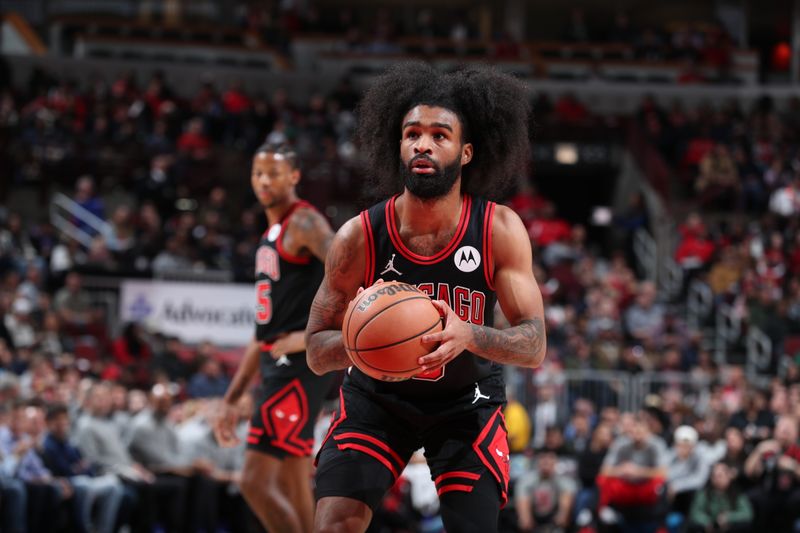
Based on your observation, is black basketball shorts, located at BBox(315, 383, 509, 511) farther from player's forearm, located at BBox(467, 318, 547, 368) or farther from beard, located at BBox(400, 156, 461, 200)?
beard, located at BBox(400, 156, 461, 200)

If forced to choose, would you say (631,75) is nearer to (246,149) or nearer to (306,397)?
(246,149)

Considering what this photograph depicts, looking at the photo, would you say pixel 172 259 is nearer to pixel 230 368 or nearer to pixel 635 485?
pixel 230 368

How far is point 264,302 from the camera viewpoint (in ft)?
23.0

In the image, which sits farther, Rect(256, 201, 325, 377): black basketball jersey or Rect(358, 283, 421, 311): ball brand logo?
Rect(256, 201, 325, 377): black basketball jersey

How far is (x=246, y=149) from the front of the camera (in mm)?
23188

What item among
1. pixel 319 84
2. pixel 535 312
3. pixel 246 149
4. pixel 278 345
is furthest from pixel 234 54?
pixel 535 312

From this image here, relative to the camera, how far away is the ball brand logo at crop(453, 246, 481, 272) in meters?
5.07

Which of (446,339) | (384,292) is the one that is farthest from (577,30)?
(446,339)

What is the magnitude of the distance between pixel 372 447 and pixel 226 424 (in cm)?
209

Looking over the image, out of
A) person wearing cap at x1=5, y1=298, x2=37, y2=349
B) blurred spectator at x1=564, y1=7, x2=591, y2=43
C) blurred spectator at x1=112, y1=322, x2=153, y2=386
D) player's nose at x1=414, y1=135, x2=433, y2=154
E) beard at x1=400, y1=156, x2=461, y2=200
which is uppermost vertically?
blurred spectator at x1=564, y1=7, x2=591, y2=43

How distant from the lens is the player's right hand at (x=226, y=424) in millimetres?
6887

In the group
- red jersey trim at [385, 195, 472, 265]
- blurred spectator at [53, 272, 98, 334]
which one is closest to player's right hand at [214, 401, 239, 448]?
red jersey trim at [385, 195, 472, 265]

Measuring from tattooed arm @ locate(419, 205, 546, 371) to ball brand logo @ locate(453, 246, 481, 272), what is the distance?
0.29 feet

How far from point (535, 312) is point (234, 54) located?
936 inches
